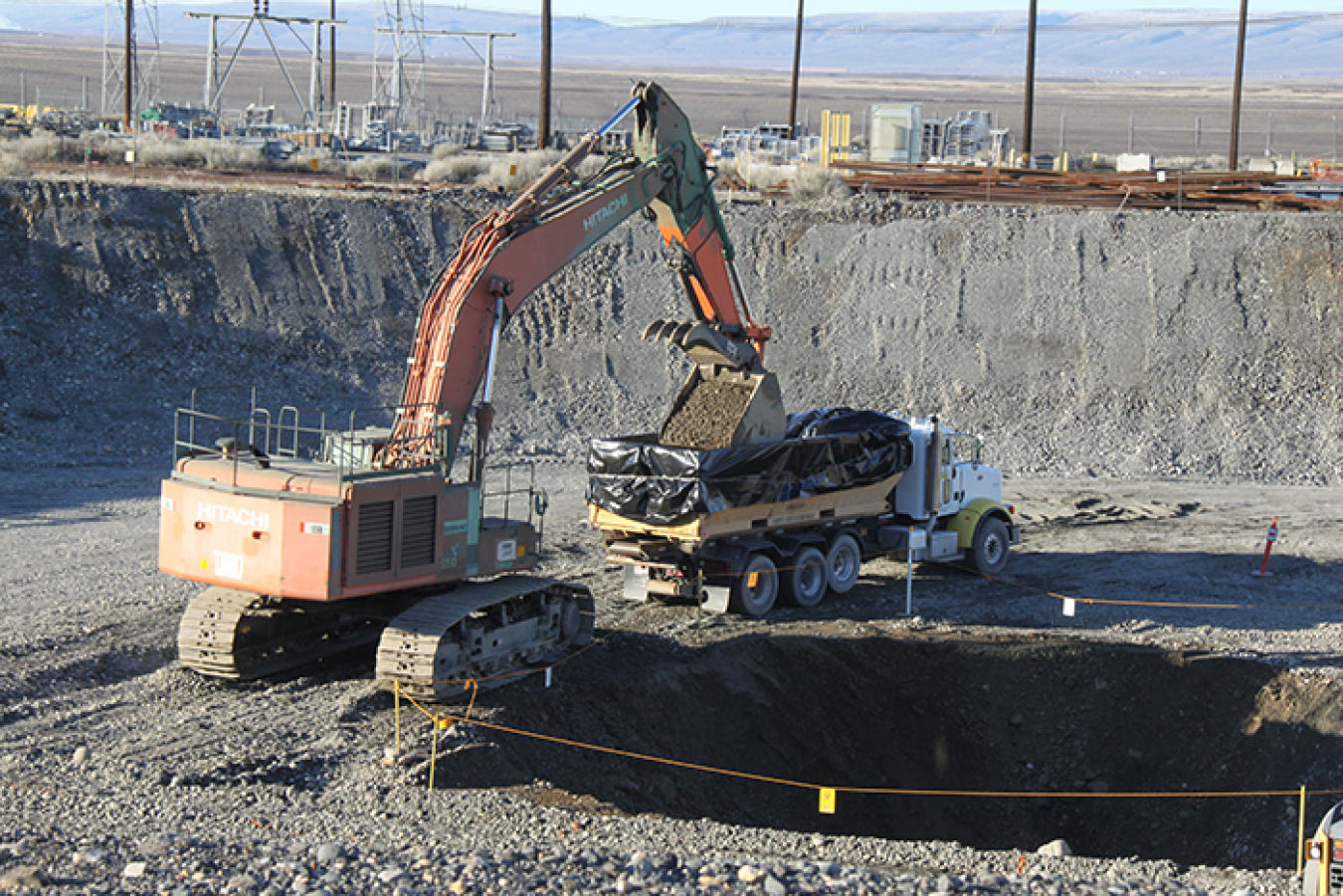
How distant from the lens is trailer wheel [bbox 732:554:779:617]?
18.0 m

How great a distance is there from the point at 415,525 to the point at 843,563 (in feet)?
26.4

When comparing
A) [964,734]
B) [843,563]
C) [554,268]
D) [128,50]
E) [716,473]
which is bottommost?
[964,734]

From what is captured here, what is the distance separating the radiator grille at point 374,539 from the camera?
12898 millimetres

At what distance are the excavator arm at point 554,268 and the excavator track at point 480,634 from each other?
140 centimetres

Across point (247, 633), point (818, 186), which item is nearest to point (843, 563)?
point (247, 633)

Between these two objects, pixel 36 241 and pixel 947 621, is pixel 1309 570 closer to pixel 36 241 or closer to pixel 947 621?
pixel 947 621

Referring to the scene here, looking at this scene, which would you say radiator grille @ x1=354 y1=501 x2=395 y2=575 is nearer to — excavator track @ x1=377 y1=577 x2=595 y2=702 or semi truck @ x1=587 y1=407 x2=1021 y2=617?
excavator track @ x1=377 y1=577 x2=595 y2=702

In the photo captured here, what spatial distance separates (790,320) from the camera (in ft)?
114

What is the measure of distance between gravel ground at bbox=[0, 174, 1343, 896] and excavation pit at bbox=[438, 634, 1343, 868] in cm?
8

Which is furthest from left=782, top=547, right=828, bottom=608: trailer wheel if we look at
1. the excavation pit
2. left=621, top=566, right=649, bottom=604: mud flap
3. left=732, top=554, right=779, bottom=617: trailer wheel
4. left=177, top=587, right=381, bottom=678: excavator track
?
left=177, top=587, right=381, bottom=678: excavator track

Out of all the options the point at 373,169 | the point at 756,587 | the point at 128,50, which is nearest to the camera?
the point at 756,587

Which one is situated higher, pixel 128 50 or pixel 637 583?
pixel 128 50

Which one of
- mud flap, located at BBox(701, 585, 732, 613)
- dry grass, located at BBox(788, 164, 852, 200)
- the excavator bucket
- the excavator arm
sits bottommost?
mud flap, located at BBox(701, 585, 732, 613)

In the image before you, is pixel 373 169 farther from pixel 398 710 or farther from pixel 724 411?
pixel 398 710
